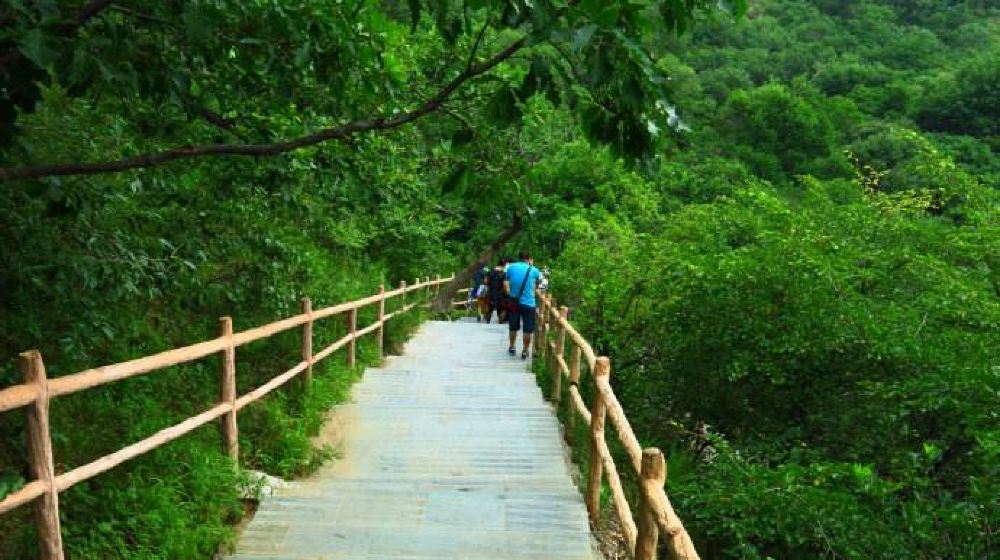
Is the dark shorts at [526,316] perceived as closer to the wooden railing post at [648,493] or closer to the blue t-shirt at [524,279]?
the blue t-shirt at [524,279]

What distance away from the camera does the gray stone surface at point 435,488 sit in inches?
166

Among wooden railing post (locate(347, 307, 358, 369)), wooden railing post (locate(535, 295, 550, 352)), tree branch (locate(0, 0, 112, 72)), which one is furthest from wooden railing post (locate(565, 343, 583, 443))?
tree branch (locate(0, 0, 112, 72))

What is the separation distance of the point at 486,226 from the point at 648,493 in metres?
4.39

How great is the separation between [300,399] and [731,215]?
566 cm

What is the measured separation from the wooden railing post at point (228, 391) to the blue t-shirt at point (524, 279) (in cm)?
642

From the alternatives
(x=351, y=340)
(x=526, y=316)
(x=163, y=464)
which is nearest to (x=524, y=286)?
(x=526, y=316)

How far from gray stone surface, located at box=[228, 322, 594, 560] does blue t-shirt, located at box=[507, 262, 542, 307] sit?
2.24 metres

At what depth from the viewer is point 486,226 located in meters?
7.11

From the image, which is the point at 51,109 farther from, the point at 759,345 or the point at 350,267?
the point at 350,267

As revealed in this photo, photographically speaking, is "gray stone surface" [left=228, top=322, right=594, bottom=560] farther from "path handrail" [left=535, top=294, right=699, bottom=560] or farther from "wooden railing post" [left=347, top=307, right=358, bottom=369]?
"wooden railing post" [left=347, top=307, right=358, bottom=369]

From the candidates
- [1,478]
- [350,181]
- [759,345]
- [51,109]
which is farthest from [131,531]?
[759,345]

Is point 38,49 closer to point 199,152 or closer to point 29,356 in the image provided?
point 199,152

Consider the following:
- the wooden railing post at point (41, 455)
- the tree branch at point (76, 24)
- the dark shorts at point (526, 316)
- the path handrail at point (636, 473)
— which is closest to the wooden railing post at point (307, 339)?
the path handrail at point (636, 473)

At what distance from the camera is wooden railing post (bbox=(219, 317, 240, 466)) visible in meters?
4.95
